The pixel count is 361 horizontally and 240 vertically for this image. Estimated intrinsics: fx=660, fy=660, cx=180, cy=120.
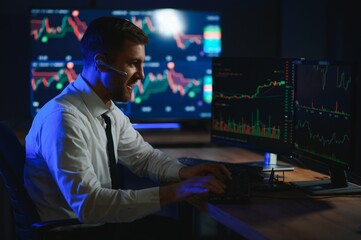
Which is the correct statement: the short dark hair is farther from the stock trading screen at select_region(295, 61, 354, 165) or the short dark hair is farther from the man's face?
the stock trading screen at select_region(295, 61, 354, 165)

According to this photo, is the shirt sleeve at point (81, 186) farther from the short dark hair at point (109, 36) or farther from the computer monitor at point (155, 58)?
the computer monitor at point (155, 58)

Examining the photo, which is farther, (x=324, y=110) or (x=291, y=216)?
(x=324, y=110)

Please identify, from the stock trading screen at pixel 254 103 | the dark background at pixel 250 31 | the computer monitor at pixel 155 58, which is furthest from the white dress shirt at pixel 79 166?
the dark background at pixel 250 31

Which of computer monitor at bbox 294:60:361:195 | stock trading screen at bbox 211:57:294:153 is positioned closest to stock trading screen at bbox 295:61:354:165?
computer monitor at bbox 294:60:361:195

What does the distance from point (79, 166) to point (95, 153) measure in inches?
12.0

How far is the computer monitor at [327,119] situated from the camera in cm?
225

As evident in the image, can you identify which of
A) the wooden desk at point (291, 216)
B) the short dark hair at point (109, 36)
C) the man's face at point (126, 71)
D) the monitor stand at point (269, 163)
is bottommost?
the wooden desk at point (291, 216)

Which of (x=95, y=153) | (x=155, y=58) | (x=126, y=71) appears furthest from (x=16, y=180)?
(x=155, y=58)

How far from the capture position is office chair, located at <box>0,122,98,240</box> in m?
2.16

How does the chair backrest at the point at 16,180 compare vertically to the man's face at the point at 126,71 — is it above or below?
below

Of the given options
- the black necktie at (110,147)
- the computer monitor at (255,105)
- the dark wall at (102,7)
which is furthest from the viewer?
the dark wall at (102,7)

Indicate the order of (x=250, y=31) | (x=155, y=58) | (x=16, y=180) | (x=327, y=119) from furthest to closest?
1. (x=250, y=31)
2. (x=155, y=58)
3. (x=327, y=119)
4. (x=16, y=180)

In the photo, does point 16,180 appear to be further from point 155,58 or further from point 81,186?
point 155,58

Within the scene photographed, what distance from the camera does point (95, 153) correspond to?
2430mm
